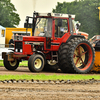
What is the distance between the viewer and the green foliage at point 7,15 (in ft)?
218

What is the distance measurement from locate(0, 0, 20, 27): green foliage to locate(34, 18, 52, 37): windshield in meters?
50.5

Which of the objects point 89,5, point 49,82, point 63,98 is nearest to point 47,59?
point 49,82

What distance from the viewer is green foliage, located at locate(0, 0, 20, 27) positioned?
66.4m

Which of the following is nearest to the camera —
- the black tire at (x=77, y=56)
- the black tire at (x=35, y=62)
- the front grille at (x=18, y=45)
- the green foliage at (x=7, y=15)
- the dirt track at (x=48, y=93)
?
the dirt track at (x=48, y=93)

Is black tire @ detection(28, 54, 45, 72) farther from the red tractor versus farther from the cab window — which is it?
the cab window

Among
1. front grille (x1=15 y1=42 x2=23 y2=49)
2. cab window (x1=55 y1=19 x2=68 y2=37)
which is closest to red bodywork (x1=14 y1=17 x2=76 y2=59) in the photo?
cab window (x1=55 y1=19 x2=68 y2=37)

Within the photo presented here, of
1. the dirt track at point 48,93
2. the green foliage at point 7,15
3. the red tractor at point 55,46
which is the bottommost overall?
the dirt track at point 48,93

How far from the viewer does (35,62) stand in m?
13.9

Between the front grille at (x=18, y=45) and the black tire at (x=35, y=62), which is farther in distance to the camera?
the front grille at (x=18, y=45)

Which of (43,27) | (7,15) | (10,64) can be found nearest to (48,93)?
(43,27)

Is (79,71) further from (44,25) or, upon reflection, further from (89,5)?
(89,5)

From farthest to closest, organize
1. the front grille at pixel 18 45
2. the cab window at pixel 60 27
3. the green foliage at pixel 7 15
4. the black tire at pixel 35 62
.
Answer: the green foliage at pixel 7 15
the front grille at pixel 18 45
the cab window at pixel 60 27
the black tire at pixel 35 62

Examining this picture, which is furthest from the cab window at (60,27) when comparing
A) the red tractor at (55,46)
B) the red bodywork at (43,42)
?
the red bodywork at (43,42)

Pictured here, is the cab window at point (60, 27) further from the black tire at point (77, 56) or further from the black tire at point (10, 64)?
the black tire at point (10, 64)
